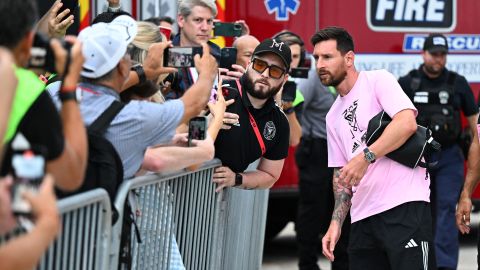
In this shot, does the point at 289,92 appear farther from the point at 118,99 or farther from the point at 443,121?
the point at 118,99

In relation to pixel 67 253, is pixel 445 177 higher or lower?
lower

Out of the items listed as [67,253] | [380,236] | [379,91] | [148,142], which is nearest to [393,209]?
[380,236]

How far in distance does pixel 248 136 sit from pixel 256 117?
132 mm

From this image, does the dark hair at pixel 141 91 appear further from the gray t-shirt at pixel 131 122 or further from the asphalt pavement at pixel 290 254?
the asphalt pavement at pixel 290 254

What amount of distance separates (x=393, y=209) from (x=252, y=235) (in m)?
1.30

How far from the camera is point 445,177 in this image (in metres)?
9.34

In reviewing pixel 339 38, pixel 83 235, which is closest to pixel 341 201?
pixel 339 38

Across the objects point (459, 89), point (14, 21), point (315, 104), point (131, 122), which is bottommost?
point (315, 104)

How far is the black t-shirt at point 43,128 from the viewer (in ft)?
10.8

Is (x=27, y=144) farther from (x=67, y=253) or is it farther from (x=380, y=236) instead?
(x=380, y=236)

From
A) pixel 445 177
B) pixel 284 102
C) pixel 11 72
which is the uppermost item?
pixel 11 72

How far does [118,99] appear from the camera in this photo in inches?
175

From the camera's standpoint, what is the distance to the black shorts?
601cm

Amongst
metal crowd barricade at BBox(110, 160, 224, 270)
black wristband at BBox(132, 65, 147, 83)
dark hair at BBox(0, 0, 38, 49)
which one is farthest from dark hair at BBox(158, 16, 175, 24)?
dark hair at BBox(0, 0, 38, 49)
